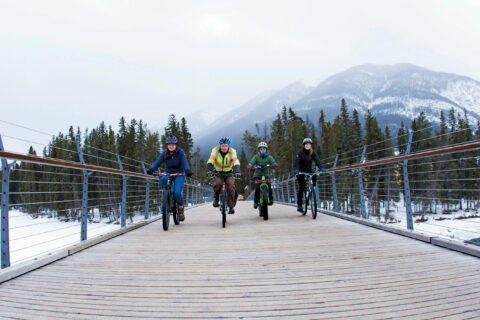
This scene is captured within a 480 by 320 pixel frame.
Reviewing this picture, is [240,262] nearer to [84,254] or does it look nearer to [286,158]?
[84,254]

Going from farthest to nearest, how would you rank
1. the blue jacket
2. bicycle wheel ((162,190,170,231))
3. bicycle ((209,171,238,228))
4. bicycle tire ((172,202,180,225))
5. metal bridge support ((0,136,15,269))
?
1. bicycle tire ((172,202,180,225))
2. the blue jacket
3. bicycle ((209,171,238,228))
4. bicycle wheel ((162,190,170,231))
5. metal bridge support ((0,136,15,269))

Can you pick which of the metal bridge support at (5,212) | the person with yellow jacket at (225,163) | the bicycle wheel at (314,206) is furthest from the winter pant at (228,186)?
the metal bridge support at (5,212)

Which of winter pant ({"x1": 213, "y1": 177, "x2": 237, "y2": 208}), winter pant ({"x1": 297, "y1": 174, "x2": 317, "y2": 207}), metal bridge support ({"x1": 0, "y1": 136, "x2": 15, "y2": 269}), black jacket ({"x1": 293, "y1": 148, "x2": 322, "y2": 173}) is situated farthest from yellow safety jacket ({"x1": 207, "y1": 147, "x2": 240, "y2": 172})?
metal bridge support ({"x1": 0, "y1": 136, "x2": 15, "y2": 269})

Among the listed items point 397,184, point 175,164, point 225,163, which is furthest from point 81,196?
point 397,184

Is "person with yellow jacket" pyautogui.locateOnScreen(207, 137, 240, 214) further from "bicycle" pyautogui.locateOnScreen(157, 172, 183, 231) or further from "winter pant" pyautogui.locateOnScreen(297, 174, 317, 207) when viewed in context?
"winter pant" pyautogui.locateOnScreen(297, 174, 317, 207)

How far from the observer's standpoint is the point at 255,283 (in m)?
2.81

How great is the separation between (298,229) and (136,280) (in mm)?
3692

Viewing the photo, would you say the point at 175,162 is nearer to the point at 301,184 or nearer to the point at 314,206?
the point at 301,184

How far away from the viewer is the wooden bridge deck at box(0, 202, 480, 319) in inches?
88.2

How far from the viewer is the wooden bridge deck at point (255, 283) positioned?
2240 mm

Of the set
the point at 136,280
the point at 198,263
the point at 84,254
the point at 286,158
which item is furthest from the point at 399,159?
the point at 286,158

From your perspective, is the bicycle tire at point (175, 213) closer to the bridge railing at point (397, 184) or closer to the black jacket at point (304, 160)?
the black jacket at point (304, 160)

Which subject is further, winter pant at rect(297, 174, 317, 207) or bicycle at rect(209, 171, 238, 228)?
winter pant at rect(297, 174, 317, 207)

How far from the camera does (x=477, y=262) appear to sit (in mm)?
3309
